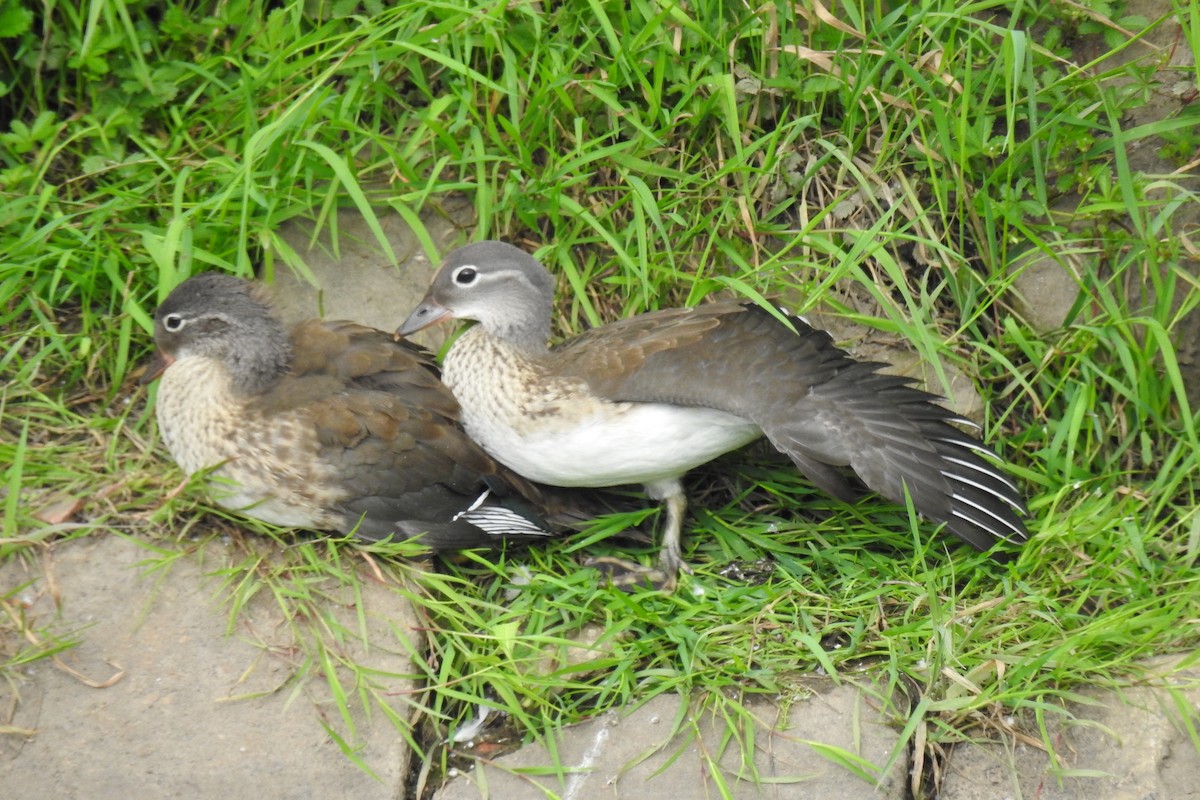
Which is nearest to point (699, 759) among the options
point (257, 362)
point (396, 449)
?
point (396, 449)

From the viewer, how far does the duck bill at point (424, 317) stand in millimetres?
4480

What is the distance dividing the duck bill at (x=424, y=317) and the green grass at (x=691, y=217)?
393 mm

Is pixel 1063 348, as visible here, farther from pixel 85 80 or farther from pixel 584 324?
pixel 85 80

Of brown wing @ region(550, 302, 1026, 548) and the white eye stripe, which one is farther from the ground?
the white eye stripe

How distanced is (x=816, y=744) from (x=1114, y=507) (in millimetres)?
1422

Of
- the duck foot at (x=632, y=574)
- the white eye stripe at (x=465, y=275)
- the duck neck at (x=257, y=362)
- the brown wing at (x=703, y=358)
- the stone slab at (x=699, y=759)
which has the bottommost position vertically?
the stone slab at (x=699, y=759)

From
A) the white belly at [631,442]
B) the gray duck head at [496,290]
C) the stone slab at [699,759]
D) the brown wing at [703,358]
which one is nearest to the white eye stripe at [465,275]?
the gray duck head at [496,290]

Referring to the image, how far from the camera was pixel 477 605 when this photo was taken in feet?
13.8

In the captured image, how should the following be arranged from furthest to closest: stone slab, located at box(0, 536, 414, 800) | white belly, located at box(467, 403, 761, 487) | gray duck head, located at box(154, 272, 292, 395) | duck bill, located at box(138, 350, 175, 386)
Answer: duck bill, located at box(138, 350, 175, 386)
gray duck head, located at box(154, 272, 292, 395)
white belly, located at box(467, 403, 761, 487)
stone slab, located at box(0, 536, 414, 800)

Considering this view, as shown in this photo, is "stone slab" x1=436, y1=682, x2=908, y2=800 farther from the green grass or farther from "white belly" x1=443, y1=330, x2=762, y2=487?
"white belly" x1=443, y1=330, x2=762, y2=487

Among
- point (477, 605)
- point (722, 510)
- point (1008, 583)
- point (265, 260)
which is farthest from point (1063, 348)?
point (265, 260)

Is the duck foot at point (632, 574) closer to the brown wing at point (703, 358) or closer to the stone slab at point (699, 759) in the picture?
the stone slab at point (699, 759)

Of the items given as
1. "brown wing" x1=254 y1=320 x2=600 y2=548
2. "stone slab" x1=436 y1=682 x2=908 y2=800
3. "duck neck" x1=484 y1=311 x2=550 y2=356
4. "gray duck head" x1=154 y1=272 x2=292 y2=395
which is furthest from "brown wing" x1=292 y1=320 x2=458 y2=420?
"stone slab" x1=436 y1=682 x2=908 y2=800

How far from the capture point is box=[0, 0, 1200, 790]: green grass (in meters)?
4.22
